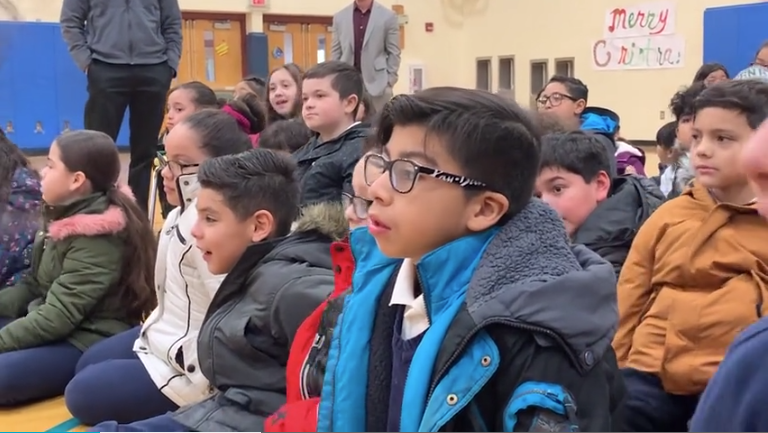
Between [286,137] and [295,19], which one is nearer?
[286,137]

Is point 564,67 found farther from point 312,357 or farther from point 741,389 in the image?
point 741,389

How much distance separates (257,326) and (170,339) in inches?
22.4

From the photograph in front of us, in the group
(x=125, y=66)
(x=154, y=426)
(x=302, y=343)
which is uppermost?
(x=125, y=66)

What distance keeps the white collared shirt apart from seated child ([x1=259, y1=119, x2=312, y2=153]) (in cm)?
244

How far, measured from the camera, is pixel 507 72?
451 inches

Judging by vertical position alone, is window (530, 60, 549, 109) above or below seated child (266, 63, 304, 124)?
above

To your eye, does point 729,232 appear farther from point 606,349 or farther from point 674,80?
point 674,80

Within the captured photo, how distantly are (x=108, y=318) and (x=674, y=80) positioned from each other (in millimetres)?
7767

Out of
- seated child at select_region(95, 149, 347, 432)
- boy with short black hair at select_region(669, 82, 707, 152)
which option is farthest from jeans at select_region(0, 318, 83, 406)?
boy with short black hair at select_region(669, 82, 707, 152)

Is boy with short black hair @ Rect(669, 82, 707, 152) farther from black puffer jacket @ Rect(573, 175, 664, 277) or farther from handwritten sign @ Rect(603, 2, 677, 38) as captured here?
handwritten sign @ Rect(603, 2, 677, 38)

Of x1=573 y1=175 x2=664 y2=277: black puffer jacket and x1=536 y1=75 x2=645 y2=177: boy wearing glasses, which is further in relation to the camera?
x1=536 y1=75 x2=645 y2=177: boy wearing glasses

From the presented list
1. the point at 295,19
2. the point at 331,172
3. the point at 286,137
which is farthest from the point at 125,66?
the point at 295,19

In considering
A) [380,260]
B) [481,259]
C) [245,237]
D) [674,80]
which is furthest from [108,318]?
[674,80]

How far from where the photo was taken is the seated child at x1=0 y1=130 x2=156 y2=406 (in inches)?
109
